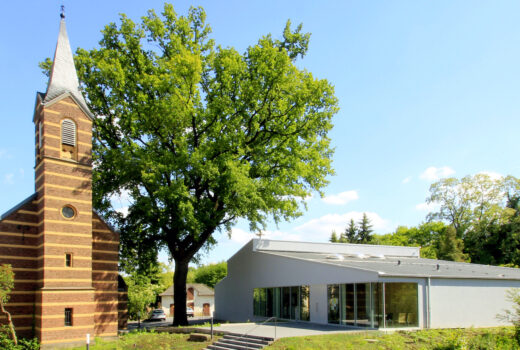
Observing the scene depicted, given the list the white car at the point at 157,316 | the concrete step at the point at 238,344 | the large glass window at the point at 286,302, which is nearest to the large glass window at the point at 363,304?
the concrete step at the point at 238,344

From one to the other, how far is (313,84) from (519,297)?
1672 cm

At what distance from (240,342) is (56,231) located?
34.4 ft

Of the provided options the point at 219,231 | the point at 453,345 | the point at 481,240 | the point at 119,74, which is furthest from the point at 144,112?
the point at 481,240

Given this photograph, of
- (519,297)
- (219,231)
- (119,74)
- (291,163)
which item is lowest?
(519,297)

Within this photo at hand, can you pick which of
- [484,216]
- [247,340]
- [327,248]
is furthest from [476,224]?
[247,340]

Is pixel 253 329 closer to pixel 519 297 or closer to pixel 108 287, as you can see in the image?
pixel 108 287

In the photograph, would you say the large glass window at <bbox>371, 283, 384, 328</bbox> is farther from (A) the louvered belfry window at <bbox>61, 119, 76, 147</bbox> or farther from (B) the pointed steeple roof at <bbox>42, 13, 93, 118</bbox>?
(B) the pointed steeple roof at <bbox>42, 13, 93, 118</bbox>

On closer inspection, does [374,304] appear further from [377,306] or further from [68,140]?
[68,140]

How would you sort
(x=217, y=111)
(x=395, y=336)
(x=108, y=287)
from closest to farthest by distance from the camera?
1. (x=395, y=336)
2. (x=108, y=287)
3. (x=217, y=111)

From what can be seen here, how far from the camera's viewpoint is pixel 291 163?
Answer: 29.5 metres

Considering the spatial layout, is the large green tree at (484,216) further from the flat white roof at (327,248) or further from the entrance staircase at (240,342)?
the entrance staircase at (240,342)

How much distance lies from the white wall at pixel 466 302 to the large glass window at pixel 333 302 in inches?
199

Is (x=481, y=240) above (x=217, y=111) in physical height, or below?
below

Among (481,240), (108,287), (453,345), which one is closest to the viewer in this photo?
(453,345)
